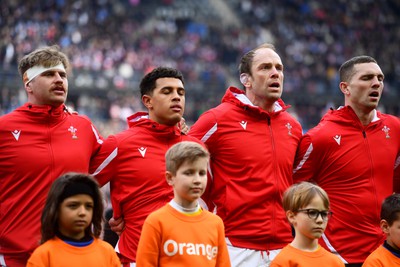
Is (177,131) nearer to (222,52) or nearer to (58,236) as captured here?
(58,236)

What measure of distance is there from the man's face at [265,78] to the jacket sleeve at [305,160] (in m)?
0.43

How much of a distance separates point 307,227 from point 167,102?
140cm

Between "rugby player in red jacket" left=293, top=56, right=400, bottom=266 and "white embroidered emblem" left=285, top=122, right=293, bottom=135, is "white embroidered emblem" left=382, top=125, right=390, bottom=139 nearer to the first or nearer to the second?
"rugby player in red jacket" left=293, top=56, right=400, bottom=266

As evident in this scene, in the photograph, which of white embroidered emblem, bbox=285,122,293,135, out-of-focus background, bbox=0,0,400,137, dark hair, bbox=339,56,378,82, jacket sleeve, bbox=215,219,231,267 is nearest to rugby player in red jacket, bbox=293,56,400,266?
dark hair, bbox=339,56,378,82

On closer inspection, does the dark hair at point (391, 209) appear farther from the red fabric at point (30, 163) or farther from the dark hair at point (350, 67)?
the red fabric at point (30, 163)

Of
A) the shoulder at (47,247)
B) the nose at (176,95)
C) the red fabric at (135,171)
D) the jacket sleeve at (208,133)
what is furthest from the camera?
the jacket sleeve at (208,133)

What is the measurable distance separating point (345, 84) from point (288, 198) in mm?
1593

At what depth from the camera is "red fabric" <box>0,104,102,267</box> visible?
5.86m

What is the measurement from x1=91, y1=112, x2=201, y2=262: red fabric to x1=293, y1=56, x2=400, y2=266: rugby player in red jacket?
1.13 meters

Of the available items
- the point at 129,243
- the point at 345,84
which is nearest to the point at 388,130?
the point at 345,84

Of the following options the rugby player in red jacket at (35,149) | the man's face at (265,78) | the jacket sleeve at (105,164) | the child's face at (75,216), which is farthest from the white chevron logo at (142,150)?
the man's face at (265,78)

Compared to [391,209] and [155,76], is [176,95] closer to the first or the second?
[155,76]

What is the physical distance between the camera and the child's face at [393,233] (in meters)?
6.36

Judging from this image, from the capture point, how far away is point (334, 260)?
5.92 metres
